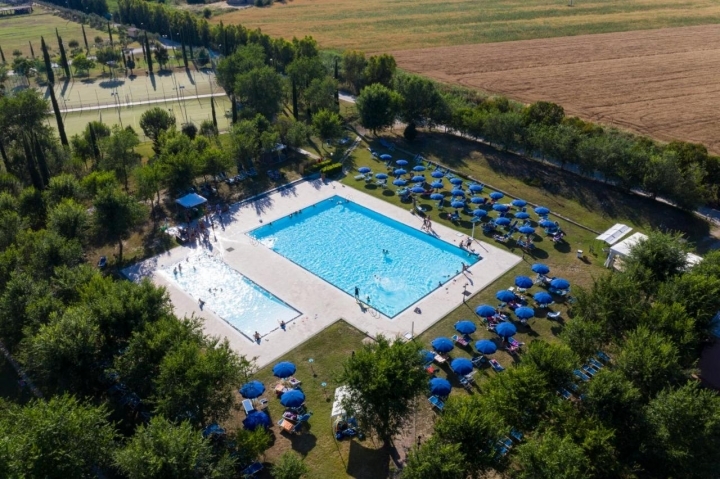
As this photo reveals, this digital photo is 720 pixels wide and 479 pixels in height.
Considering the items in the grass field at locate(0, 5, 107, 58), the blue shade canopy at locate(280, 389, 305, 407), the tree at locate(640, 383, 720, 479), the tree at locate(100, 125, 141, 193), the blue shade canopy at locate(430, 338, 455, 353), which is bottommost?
the blue shade canopy at locate(280, 389, 305, 407)

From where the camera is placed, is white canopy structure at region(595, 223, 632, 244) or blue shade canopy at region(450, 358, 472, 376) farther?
white canopy structure at region(595, 223, 632, 244)

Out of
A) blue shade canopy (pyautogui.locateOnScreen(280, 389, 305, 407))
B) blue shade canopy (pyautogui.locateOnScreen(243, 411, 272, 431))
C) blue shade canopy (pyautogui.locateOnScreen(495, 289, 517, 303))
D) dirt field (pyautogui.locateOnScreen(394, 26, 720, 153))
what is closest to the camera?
blue shade canopy (pyautogui.locateOnScreen(243, 411, 272, 431))

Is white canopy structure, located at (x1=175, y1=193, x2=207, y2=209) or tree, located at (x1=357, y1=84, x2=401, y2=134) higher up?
tree, located at (x1=357, y1=84, x2=401, y2=134)

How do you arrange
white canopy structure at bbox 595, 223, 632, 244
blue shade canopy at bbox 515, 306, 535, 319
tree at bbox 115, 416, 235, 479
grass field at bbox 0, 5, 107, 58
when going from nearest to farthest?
tree at bbox 115, 416, 235, 479
blue shade canopy at bbox 515, 306, 535, 319
white canopy structure at bbox 595, 223, 632, 244
grass field at bbox 0, 5, 107, 58

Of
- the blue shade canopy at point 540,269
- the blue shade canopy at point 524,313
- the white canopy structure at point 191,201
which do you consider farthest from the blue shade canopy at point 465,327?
A: the white canopy structure at point 191,201

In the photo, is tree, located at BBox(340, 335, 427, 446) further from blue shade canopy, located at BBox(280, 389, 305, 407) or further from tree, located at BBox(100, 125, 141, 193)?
tree, located at BBox(100, 125, 141, 193)

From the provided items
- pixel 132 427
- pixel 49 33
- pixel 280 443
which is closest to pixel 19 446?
pixel 132 427

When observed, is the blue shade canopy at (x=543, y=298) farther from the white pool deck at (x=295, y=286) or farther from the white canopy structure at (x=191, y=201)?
the white canopy structure at (x=191, y=201)

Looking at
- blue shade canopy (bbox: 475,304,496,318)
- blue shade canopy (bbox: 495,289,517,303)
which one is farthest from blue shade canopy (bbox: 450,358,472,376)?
blue shade canopy (bbox: 495,289,517,303)
